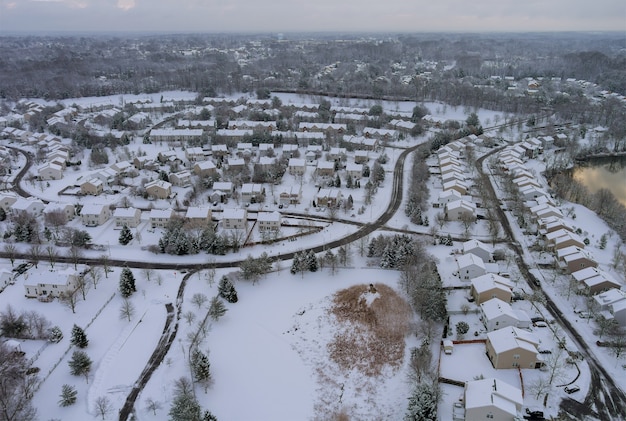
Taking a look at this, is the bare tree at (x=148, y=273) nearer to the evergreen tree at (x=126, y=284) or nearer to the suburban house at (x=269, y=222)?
the evergreen tree at (x=126, y=284)

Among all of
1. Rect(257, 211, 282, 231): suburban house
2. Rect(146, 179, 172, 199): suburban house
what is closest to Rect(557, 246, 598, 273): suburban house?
Rect(257, 211, 282, 231): suburban house

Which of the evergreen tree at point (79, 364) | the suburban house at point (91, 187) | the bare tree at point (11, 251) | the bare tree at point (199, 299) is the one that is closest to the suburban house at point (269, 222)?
the bare tree at point (199, 299)

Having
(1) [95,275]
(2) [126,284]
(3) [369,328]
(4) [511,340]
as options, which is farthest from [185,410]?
(4) [511,340]

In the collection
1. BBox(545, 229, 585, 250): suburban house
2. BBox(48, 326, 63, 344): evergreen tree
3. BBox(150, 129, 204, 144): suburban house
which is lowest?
BBox(48, 326, 63, 344): evergreen tree

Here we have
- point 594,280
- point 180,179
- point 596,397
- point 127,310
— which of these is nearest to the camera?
point 596,397

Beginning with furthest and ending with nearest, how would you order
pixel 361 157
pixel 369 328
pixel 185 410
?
pixel 361 157 < pixel 369 328 < pixel 185 410

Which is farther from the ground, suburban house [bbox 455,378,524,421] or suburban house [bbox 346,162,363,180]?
suburban house [bbox 346,162,363,180]

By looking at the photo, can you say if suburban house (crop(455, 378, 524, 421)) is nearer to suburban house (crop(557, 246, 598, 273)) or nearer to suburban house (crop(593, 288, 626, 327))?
suburban house (crop(593, 288, 626, 327))

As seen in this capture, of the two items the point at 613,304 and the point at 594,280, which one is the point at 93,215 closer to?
the point at 594,280
